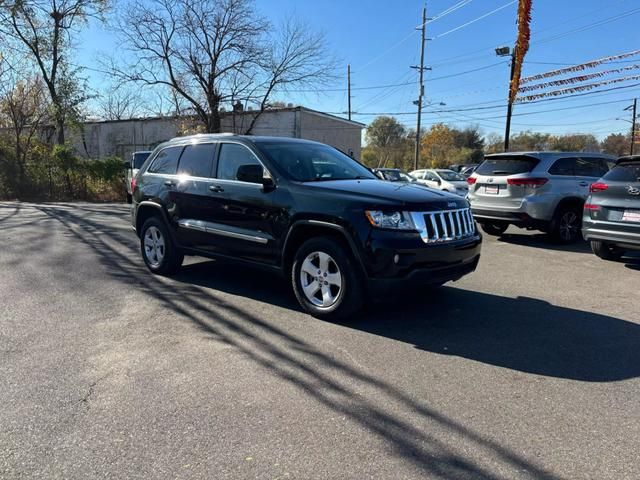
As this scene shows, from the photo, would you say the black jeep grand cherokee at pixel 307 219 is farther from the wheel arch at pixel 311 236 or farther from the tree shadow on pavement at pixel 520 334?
the tree shadow on pavement at pixel 520 334

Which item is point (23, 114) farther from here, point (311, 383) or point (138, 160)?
point (311, 383)

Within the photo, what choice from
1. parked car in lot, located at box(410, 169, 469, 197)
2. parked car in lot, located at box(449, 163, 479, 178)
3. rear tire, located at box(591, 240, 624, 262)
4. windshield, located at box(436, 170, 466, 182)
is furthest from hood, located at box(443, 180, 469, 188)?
rear tire, located at box(591, 240, 624, 262)

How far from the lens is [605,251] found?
26.3 ft

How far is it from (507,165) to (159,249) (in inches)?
264

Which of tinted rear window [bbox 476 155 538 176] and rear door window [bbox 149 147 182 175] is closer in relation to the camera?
rear door window [bbox 149 147 182 175]

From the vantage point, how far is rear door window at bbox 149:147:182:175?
6.61 meters

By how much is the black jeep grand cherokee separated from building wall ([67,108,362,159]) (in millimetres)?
27278

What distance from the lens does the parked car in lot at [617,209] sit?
7.03m

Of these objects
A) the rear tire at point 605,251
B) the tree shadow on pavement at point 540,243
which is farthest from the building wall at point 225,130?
the rear tire at point 605,251

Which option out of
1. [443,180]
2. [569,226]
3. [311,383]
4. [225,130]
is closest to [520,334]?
[311,383]

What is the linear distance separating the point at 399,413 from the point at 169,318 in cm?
276

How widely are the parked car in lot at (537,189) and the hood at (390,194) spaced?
4.67 meters

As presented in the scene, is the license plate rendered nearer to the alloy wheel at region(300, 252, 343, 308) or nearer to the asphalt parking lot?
the asphalt parking lot

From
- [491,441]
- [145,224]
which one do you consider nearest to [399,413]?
[491,441]
